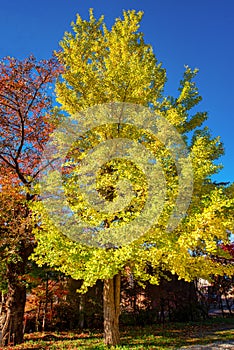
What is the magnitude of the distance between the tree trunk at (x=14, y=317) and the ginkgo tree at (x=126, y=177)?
3.52 m

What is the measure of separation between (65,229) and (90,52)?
6.73m

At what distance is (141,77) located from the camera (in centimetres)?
895

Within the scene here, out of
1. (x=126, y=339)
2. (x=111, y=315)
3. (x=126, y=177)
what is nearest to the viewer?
(x=126, y=177)

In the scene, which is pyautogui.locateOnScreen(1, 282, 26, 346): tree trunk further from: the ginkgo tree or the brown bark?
the ginkgo tree

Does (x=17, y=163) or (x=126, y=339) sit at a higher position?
(x=17, y=163)

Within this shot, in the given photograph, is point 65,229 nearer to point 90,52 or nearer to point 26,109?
point 26,109

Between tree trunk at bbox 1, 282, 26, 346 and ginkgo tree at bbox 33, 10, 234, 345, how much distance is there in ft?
11.5

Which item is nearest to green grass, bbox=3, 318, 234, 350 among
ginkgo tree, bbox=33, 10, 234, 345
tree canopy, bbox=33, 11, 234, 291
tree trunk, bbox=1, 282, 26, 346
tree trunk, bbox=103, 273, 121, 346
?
tree trunk, bbox=1, 282, 26, 346

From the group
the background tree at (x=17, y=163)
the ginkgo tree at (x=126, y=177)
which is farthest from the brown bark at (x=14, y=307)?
the ginkgo tree at (x=126, y=177)

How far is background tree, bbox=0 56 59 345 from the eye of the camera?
10672 millimetres

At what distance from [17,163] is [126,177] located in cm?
521

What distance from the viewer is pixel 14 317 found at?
10742 millimetres

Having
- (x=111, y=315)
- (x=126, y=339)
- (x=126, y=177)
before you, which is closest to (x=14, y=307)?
(x=111, y=315)

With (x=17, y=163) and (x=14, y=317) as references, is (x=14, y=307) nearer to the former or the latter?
(x=14, y=317)
